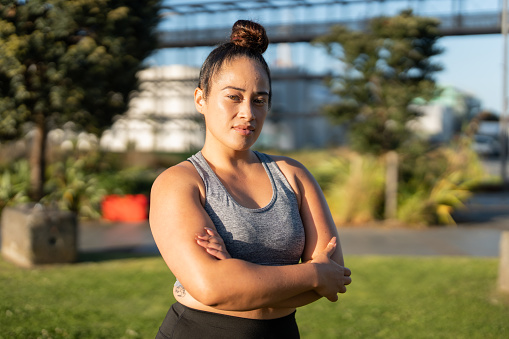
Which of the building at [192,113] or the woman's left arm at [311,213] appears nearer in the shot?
the woman's left arm at [311,213]

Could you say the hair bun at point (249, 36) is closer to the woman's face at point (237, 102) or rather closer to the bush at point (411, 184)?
the woman's face at point (237, 102)

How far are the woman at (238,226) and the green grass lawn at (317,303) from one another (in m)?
2.97

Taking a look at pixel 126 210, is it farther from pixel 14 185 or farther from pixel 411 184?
pixel 411 184

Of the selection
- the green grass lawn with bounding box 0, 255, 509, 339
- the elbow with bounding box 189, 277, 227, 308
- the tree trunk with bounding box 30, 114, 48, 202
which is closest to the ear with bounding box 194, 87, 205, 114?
the elbow with bounding box 189, 277, 227, 308

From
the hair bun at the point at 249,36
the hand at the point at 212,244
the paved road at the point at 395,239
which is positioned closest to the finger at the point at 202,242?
the hand at the point at 212,244

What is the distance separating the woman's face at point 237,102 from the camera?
6.27 feet

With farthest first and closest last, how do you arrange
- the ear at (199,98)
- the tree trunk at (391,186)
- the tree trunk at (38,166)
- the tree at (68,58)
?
1. the tree trunk at (391,186)
2. the tree trunk at (38,166)
3. the tree at (68,58)
4. the ear at (199,98)

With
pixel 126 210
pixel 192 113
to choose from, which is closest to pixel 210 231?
pixel 126 210

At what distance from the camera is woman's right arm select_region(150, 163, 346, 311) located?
5.58 feet

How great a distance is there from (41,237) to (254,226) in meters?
5.77

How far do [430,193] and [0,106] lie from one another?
7793mm

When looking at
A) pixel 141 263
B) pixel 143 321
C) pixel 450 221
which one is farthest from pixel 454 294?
pixel 450 221

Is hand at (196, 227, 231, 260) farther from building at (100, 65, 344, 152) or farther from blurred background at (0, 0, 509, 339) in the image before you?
building at (100, 65, 344, 152)

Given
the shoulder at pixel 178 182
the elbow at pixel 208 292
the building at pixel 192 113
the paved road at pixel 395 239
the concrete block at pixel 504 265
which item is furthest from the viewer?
the building at pixel 192 113
